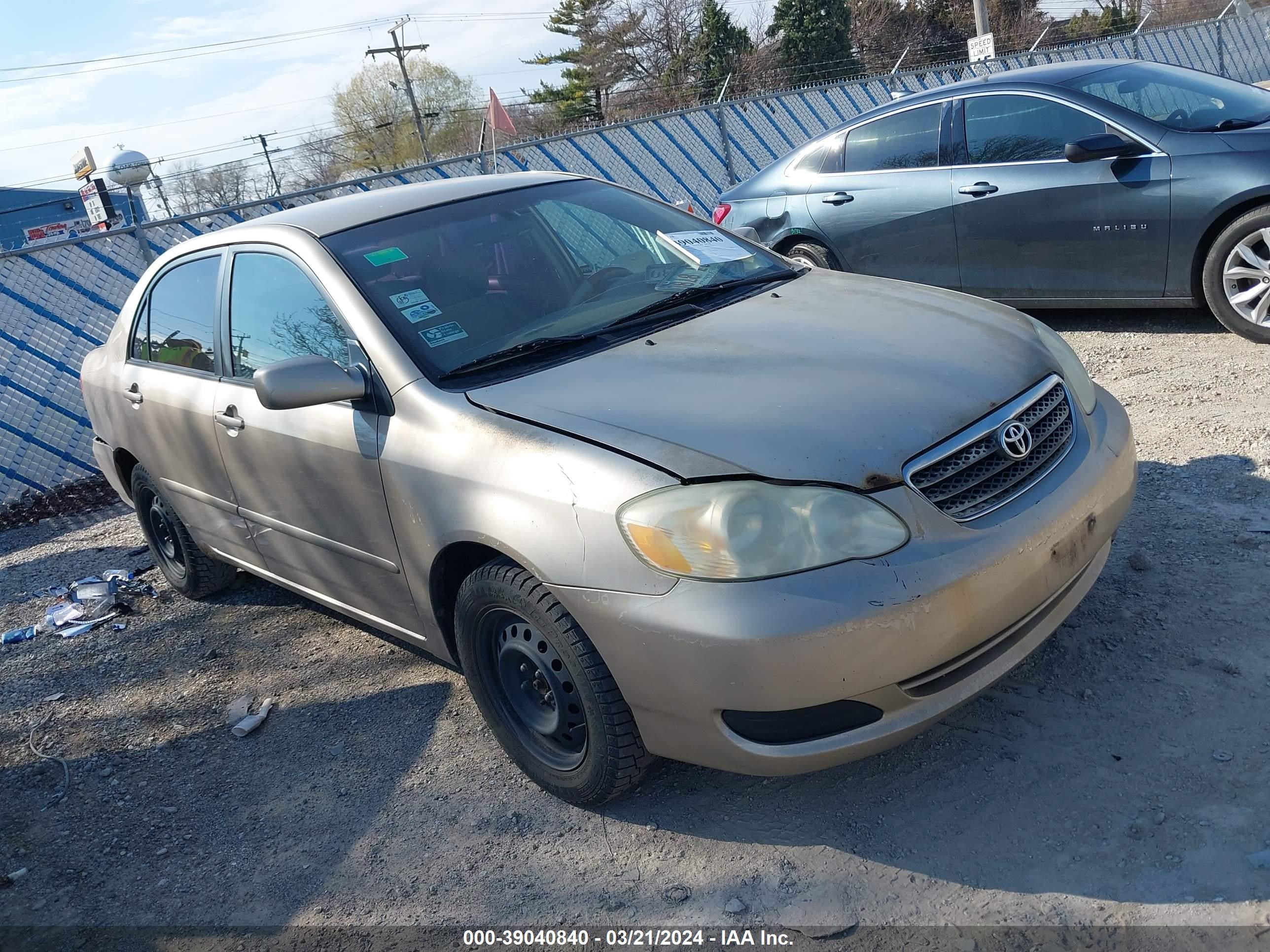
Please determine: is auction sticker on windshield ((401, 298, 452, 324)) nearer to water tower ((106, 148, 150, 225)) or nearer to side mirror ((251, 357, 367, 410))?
side mirror ((251, 357, 367, 410))

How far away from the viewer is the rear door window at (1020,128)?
19.9ft

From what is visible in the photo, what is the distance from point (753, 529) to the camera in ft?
8.07

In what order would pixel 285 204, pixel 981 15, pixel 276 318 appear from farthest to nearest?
pixel 981 15, pixel 285 204, pixel 276 318

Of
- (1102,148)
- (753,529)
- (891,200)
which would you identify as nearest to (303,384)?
(753,529)

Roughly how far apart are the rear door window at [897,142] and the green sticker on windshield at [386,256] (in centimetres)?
434

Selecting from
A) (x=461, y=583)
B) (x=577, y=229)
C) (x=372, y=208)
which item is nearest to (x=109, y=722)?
(x=461, y=583)

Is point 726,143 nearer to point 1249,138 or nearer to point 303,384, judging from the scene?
point 1249,138

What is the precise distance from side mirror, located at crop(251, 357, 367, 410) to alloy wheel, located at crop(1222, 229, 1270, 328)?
4.70 metres

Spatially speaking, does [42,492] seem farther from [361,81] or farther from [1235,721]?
[361,81]

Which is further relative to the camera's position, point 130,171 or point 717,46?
point 717,46

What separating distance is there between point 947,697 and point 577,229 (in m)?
2.24

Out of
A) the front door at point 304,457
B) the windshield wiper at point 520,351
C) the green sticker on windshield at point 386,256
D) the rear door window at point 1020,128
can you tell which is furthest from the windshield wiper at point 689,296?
the rear door window at point 1020,128

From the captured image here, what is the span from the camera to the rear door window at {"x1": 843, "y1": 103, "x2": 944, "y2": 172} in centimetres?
676

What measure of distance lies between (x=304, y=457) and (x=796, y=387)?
5.66 ft
